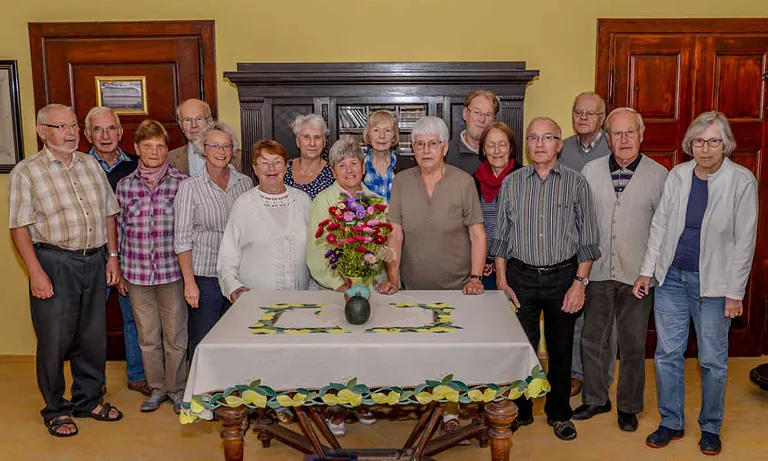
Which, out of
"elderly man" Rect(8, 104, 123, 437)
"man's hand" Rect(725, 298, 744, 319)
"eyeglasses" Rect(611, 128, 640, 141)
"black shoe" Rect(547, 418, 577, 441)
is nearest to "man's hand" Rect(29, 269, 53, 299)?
"elderly man" Rect(8, 104, 123, 437)

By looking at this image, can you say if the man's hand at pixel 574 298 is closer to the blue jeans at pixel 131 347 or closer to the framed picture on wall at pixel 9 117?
the blue jeans at pixel 131 347

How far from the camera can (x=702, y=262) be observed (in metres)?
3.21

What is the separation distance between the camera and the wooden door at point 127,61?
4531 millimetres

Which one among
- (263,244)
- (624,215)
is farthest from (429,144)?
(624,215)

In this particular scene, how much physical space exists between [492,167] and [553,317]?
849 millimetres

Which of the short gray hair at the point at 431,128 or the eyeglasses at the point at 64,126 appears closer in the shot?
the short gray hair at the point at 431,128

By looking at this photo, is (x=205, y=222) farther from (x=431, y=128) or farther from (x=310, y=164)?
(x=431, y=128)

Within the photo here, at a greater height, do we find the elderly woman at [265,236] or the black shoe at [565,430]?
the elderly woman at [265,236]

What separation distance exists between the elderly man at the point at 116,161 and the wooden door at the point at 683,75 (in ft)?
10.1

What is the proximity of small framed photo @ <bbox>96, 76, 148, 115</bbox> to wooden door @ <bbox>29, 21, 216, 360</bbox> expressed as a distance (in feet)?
0.08

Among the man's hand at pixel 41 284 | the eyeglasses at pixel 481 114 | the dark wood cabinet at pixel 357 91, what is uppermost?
the dark wood cabinet at pixel 357 91

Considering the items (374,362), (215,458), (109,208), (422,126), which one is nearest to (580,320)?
(422,126)

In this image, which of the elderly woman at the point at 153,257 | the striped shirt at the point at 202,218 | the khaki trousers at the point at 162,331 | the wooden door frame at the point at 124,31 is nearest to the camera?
the striped shirt at the point at 202,218

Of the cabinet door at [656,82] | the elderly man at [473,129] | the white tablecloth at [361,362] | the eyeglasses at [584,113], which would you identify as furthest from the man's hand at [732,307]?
the cabinet door at [656,82]
